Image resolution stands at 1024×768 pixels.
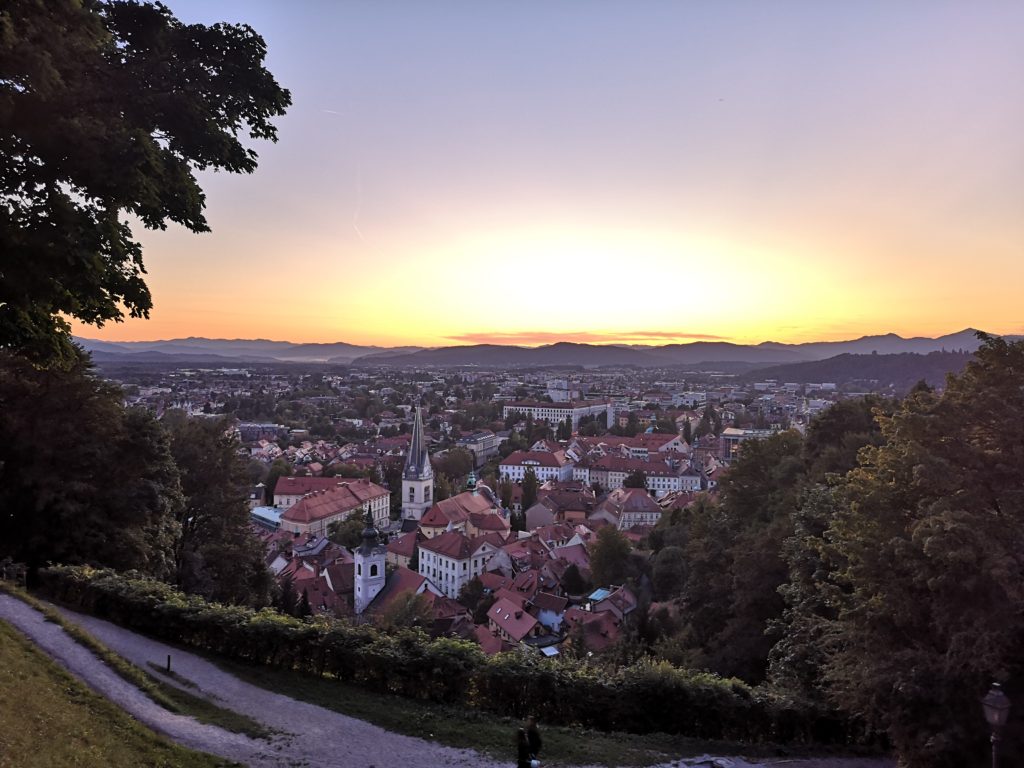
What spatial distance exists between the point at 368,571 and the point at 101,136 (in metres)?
26.8

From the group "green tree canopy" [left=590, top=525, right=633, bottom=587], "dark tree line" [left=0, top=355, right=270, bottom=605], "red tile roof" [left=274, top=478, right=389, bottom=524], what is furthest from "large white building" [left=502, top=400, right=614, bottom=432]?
"dark tree line" [left=0, top=355, right=270, bottom=605]

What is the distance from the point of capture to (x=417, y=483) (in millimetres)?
53375

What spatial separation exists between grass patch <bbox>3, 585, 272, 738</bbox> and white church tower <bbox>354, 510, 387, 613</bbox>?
19755 millimetres

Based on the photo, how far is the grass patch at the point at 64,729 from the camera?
19.8 feet

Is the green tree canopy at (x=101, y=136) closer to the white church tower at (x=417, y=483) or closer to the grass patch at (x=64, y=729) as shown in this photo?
the grass patch at (x=64, y=729)

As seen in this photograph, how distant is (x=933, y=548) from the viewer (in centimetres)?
779

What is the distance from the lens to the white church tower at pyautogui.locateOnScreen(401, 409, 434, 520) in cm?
5312

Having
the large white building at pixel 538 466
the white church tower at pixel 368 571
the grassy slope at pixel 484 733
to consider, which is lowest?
the large white building at pixel 538 466

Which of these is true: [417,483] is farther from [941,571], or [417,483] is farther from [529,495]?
[941,571]

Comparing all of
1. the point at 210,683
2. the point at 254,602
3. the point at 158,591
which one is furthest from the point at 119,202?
the point at 254,602

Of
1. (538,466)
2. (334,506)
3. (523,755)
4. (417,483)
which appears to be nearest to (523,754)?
(523,755)

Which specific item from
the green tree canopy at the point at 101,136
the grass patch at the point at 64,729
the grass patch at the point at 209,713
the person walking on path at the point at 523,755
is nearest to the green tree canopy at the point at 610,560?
the grass patch at the point at 209,713

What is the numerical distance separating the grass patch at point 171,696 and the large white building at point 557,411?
12572 centimetres

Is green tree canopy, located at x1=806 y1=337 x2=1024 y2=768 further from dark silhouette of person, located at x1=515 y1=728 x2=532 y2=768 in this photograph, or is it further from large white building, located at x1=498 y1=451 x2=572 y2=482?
large white building, located at x1=498 y1=451 x2=572 y2=482
